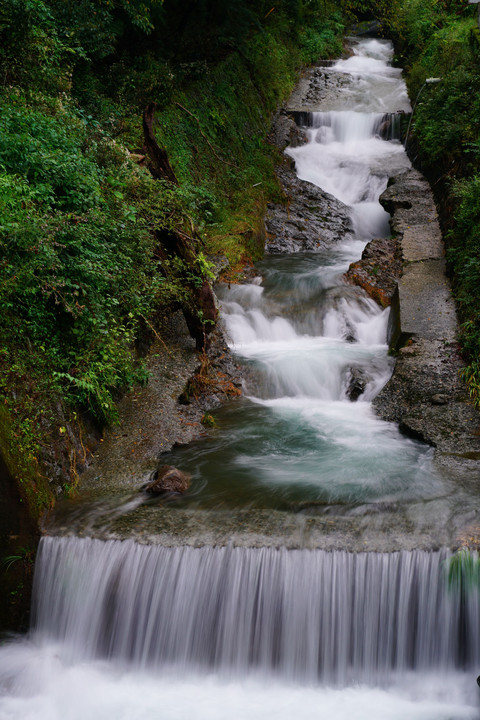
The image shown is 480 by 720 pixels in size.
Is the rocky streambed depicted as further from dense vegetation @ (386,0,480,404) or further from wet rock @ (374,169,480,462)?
dense vegetation @ (386,0,480,404)

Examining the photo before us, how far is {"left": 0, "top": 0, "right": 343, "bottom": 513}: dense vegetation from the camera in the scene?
533 centimetres

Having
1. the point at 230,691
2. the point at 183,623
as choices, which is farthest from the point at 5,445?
the point at 230,691

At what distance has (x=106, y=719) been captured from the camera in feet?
13.9

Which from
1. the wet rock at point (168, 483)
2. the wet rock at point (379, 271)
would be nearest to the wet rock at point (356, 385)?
the wet rock at point (379, 271)

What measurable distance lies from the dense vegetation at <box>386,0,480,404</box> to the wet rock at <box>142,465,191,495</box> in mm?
3653

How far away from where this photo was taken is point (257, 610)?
15.3 ft

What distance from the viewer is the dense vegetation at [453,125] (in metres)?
8.27

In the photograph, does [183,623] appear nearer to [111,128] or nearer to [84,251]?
[84,251]

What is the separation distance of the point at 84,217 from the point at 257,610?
4134 millimetres

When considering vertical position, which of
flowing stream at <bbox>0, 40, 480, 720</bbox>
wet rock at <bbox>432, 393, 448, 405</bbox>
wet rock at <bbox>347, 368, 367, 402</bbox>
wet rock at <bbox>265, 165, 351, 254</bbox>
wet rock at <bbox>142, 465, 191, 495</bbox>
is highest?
wet rock at <bbox>265, 165, 351, 254</bbox>

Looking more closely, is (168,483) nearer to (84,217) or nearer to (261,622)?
(261,622)

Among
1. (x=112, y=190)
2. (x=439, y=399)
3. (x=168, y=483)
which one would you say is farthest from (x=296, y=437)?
(x=112, y=190)

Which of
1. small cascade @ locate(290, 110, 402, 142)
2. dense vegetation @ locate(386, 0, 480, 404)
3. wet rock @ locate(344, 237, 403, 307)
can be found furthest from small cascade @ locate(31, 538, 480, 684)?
small cascade @ locate(290, 110, 402, 142)

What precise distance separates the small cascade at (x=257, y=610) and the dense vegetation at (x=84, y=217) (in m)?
0.98
